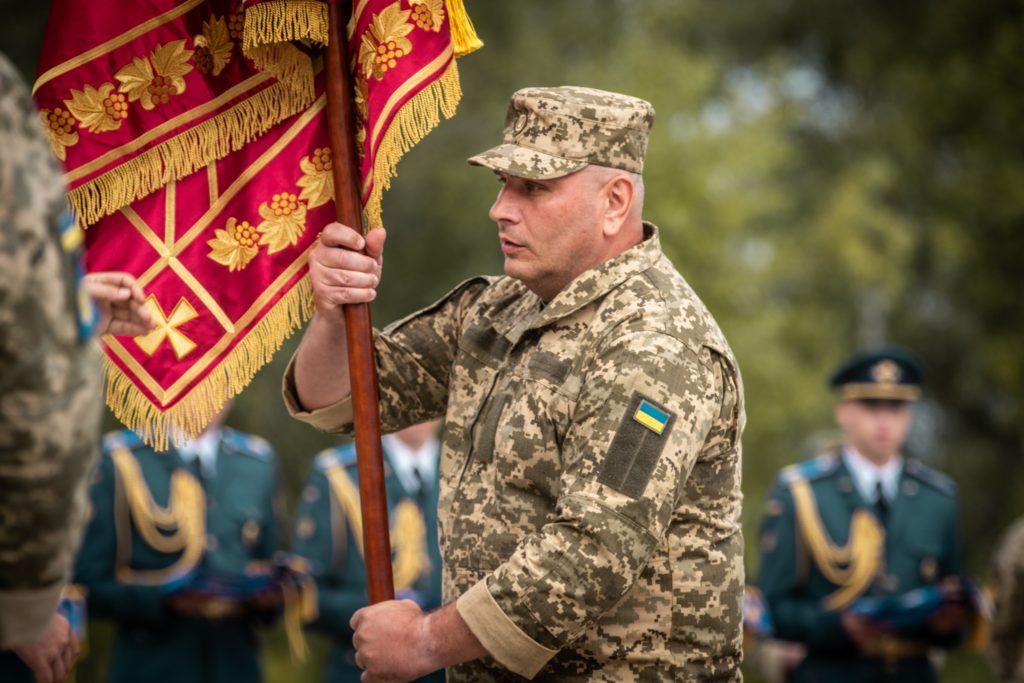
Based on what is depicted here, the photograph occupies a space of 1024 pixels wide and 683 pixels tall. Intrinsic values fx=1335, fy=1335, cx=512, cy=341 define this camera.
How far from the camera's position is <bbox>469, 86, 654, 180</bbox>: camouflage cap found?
3311mm

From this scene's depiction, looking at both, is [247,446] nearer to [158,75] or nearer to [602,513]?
[158,75]

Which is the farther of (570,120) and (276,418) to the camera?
(276,418)

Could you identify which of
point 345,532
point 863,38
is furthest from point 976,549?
point 345,532

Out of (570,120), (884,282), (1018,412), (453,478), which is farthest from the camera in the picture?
(884,282)

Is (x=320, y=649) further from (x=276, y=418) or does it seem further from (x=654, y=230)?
(x=654, y=230)

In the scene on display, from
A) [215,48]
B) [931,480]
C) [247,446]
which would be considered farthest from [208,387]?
[931,480]

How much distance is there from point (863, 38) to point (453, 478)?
17321 millimetres

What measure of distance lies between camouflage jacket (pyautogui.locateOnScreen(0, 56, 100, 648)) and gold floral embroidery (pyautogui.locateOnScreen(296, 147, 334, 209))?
1.56 m

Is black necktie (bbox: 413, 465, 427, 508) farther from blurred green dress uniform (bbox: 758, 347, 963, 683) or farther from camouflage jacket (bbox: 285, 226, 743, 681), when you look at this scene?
camouflage jacket (bbox: 285, 226, 743, 681)

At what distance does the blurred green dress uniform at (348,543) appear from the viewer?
23.5 ft

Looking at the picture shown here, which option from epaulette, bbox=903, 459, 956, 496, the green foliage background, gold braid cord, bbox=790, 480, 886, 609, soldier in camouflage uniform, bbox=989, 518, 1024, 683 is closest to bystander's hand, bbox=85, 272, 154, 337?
soldier in camouflage uniform, bbox=989, 518, 1024, 683

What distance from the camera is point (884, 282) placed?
17.0 m

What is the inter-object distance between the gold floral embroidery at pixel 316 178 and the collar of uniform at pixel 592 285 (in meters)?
0.74

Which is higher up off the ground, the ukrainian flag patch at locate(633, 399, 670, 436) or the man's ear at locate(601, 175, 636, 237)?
the man's ear at locate(601, 175, 636, 237)
